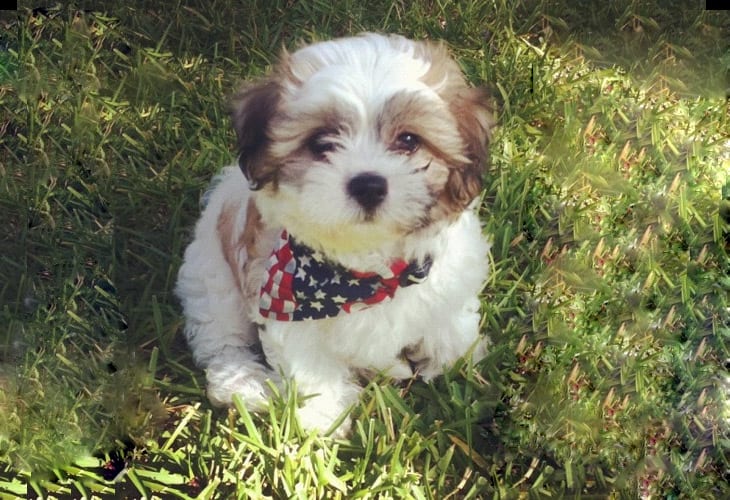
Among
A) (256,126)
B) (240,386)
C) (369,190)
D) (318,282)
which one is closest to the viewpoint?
(369,190)

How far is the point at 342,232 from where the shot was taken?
1663 millimetres

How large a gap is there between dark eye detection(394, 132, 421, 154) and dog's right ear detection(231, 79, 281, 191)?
0.26 meters

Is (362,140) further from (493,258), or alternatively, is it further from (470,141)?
(493,258)

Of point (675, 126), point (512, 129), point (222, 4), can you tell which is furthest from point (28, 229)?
point (675, 126)

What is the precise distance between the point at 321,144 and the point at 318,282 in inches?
14.5

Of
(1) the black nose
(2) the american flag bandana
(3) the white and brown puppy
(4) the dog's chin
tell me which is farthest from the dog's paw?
(1) the black nose

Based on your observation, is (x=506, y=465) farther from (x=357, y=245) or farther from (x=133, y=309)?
(x=133, y=309)

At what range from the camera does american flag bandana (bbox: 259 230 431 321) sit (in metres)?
1.86

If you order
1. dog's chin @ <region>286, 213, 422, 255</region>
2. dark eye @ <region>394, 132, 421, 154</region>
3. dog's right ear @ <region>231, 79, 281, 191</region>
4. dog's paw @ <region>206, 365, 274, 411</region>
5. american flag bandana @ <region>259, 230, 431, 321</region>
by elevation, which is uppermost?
dark eye @ <region>394, 132, 421, 154</region>

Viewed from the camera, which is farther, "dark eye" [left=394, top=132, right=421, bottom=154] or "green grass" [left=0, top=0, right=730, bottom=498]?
"green grass" [left=0, top=0, right=730, bottom=498]

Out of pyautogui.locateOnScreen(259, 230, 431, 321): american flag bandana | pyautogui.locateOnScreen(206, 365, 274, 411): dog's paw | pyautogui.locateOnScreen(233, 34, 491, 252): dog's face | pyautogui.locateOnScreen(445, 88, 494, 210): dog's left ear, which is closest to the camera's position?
pyautogui.locateOnScreen(233, 34, 491, 252): dog's face

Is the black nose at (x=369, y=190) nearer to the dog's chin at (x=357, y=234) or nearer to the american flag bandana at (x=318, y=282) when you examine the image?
the dog's chin at (x=357, y=234)

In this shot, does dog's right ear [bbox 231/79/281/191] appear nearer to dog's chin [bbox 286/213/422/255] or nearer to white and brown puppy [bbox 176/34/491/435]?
white and brown puppy [bbox 176/34/491/435]

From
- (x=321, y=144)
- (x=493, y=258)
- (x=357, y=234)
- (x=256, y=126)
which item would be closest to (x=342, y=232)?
(x=357, y=234)
